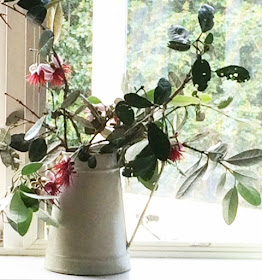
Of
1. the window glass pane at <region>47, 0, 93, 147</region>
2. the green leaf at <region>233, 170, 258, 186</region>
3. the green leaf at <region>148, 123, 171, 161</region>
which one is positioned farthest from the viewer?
the window glass pane at <region>47, 0, 93, 147</region>

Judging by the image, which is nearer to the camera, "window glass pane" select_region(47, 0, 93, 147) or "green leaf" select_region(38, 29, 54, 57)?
"green leaf" select_region(38, 29, 54, 57)

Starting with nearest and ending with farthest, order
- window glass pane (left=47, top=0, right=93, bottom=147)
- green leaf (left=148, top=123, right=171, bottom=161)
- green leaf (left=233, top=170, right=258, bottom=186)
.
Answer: green leaf (left=148, top=123, right=171, bottom=161) < green leaf (left=233, top=170, right=258, bottom=186) < window glass pane (left=47, top=0, right=93, bottom=147)

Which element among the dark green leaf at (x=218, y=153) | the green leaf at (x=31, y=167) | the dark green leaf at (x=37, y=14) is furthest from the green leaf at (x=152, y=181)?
the dark green leaf at (x=37, y=14)

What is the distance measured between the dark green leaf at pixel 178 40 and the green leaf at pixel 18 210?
37cm

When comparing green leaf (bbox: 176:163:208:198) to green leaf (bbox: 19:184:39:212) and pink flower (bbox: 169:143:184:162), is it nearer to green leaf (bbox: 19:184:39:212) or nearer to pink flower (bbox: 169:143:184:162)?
pink flower (bbox: 169:143:184:162)

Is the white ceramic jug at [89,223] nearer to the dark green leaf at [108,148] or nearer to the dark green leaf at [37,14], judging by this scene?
the dark green leaf at [108,148]

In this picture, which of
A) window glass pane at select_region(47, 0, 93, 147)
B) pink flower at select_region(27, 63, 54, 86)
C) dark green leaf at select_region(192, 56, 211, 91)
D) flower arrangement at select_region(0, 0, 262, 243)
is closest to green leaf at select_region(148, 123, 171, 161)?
flower arrangement at select_region(0, 0, 262, 243)

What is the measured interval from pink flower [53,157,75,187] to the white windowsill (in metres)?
0.18

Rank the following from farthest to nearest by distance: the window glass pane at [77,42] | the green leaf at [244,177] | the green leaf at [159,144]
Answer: the window glass pane at [77,42] → the green leaf at [244,177] → the green leaf at [159,144]

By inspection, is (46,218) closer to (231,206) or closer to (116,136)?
(116,136)

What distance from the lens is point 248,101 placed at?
138 centimetres

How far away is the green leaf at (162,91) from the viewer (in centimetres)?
107

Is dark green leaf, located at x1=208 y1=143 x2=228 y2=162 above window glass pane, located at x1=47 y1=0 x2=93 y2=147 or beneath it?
beneath

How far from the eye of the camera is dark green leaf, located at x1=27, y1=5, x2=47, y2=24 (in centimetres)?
107
